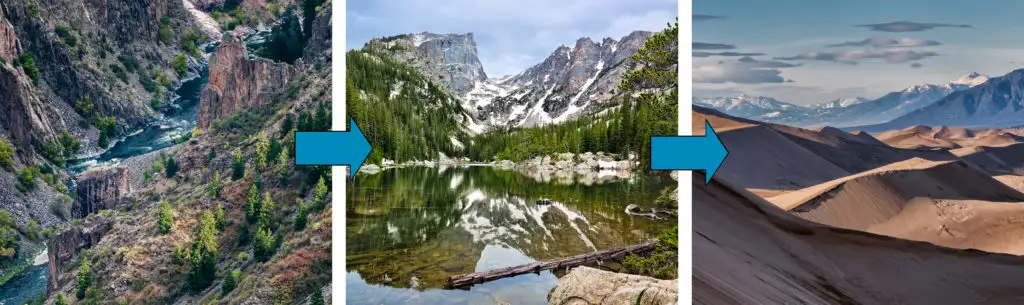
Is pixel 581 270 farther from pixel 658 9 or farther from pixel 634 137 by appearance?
pixel 658 9

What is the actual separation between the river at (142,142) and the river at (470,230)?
3.47 metres

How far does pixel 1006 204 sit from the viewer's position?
6.50 meters

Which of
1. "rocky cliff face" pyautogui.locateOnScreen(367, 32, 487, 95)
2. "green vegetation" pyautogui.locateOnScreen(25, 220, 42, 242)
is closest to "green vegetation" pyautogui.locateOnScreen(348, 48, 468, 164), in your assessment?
"rocky cliff face" pyautogui.locateOnScreen(367, 32, 487, 95)

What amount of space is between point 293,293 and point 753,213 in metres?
3.95

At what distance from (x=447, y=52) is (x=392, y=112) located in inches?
24.2

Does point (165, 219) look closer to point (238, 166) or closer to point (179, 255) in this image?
point (179, 255)

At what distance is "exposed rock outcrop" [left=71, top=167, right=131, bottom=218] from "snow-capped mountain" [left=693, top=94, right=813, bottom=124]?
352 inches

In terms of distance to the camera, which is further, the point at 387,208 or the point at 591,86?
the point at 591,86

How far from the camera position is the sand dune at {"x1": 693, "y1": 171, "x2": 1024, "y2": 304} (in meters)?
3.32

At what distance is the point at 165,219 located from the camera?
5219 millimetres

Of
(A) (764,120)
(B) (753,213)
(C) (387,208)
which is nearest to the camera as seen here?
(C) (387,208)

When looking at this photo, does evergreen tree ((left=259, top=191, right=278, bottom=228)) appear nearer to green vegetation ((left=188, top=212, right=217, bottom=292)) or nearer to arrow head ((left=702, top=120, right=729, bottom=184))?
green vegetation ((left=188, top=212, right=217, bottom=292))

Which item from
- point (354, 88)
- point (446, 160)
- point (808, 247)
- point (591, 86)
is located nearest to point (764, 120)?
point (808, 247)

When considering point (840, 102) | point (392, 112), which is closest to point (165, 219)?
point (392, 112)
